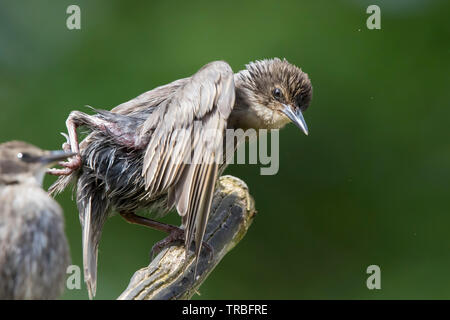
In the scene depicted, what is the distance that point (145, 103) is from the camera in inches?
170

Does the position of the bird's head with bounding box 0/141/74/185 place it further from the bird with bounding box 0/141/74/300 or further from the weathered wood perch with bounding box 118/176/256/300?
the weathered wood perch with bounding box 118/176/256/300

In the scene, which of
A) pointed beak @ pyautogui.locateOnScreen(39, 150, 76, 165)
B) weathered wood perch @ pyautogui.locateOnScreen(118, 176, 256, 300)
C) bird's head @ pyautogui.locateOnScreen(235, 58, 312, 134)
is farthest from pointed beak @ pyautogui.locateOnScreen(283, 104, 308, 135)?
pointed beak @ pyautogui.locateOnScreen(39, 150, 76, 165)

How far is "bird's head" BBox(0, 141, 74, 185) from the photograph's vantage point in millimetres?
2957

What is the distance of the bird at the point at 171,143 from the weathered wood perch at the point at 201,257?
0.10 m

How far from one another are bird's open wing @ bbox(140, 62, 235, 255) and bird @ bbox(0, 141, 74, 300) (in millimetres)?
790

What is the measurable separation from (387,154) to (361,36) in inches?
34.1

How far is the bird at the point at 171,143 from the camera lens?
3742 millimetres

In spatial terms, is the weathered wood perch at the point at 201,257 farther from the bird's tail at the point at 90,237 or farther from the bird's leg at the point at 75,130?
the bird's leg at the point at 75,130

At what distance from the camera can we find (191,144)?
3.81 meters

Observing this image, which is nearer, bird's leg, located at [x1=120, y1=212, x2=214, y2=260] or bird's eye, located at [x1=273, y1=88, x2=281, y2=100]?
bird's leg, located at [x1=120, y1=212, x2=214, y2=260]

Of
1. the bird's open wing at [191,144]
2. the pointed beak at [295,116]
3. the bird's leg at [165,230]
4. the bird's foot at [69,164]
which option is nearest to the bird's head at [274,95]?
the pointed beak at [295,116]

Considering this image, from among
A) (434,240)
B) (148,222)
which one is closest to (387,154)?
(434,240)
